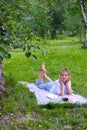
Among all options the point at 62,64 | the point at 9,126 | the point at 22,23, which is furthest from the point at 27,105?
the point at 62,64

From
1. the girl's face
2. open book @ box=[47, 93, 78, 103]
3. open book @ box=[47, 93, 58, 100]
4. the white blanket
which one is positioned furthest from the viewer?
the girl's face

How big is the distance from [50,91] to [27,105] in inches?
76.0

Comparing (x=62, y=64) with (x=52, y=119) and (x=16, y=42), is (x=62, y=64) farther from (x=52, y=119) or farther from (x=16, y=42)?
(x=16, y=42)

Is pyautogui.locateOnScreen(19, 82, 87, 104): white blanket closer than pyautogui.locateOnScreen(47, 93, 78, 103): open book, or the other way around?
pyautogui.locateOnScreen(19, 82, 87, 104): white blanket

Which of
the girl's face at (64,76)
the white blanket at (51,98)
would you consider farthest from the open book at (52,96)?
the girl's face at (64,76)

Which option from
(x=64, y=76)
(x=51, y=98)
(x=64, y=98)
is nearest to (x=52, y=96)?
(x=51, y=98)

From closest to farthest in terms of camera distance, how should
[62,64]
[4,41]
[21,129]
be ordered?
[4,41], [21,129], [62,64]

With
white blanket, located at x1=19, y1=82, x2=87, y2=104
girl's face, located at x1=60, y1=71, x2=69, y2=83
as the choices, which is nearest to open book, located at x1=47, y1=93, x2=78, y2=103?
white blanket, located at x1=19, y1=82, x2=87, y2=104

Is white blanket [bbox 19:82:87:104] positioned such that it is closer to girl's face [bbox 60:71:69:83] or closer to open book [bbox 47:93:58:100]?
open book [bbox 47:93:58:100]

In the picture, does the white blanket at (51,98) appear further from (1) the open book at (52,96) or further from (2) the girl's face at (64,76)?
(2) the girl's face at (64,76)

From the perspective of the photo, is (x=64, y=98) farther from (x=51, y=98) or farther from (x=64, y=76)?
(x=64, y=76)

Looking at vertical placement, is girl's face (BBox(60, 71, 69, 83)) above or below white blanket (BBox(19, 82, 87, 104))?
above

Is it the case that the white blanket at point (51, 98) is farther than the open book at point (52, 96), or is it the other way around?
the open book at point (52, 96)

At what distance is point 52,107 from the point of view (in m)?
7.49
